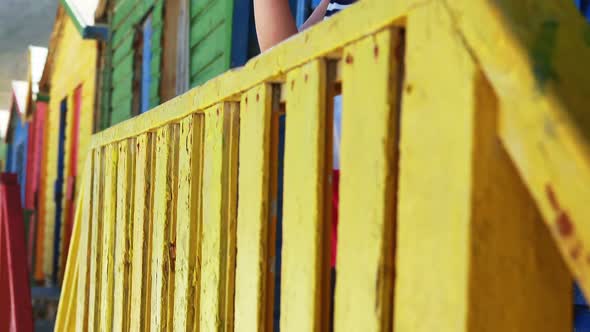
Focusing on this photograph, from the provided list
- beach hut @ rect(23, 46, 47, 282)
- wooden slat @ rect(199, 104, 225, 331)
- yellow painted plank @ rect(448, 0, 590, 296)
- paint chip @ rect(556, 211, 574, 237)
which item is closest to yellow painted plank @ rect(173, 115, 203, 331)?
wooden slat @ rect(199, 104, 225, 331)

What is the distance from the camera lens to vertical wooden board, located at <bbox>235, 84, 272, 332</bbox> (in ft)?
4.33

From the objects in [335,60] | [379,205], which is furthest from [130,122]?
[379,205]

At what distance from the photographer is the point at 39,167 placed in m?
11.7

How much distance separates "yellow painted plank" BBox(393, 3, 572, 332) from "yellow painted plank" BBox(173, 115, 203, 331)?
0.83m

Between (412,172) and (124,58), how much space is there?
6270mm

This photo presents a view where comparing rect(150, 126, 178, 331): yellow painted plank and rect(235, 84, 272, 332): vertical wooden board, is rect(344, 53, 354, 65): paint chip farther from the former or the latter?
rect(150, 126, 178, 331): yellow painted plank

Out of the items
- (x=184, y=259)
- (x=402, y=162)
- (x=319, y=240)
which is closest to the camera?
(x=402, y=162)

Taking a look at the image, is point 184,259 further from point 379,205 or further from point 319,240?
point 379,205

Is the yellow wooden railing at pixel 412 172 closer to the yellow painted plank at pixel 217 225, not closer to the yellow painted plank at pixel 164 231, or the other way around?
the yellow painted plank at pixel 217 225

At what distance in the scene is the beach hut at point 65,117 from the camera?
26.0ft

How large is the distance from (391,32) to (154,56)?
488 centimetres

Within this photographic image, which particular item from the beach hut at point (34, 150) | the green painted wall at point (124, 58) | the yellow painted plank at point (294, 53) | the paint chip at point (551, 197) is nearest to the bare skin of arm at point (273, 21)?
the yellow painted plank at point (294, 53)

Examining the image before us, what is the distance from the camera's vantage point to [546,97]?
0.68 metres

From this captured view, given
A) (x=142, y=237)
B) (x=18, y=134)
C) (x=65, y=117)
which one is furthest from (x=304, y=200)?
(x=18, y=134)
